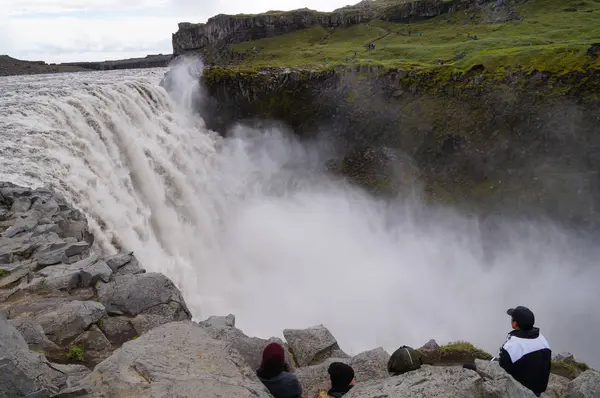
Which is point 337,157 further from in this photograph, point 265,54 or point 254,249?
point 265,54

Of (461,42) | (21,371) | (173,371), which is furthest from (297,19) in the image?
(21,371)

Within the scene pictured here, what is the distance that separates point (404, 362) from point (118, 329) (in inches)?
268

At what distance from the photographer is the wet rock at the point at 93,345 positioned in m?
9.61

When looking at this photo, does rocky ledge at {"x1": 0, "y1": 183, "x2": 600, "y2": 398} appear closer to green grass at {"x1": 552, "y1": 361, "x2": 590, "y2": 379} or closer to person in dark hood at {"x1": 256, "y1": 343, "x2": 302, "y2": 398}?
green grass at {"x1": 552, "y1": 361, "x2": 590, "y2": 379}

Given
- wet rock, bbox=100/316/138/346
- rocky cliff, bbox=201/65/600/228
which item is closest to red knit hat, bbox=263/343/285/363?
wet rock, bbox=100/316/138/346

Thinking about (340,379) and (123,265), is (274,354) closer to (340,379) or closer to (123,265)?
(340,379)

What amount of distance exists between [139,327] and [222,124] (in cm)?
3678

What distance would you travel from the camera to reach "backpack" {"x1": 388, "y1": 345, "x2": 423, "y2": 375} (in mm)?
8945

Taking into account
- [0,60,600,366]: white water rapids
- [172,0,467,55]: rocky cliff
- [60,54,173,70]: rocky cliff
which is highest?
[172,0,467,55]: rocky cliff

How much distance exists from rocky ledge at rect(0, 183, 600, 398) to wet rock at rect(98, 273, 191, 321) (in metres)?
0.03

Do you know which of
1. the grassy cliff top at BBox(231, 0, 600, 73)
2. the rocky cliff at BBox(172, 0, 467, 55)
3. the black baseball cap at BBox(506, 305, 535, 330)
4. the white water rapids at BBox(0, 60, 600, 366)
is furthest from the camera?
the rocky cliff at BBox(172, 0, 467, 55)

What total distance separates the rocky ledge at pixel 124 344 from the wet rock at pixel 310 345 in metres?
0.03

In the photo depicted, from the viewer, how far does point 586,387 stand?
8.59 metres

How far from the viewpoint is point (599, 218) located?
31.5 metres
